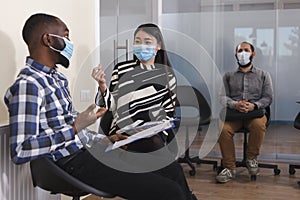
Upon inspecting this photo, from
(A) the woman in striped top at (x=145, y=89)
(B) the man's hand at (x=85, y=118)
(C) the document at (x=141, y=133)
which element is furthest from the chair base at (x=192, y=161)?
(B) the man's hand at (x=85, y=118)

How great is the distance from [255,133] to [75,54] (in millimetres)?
1827

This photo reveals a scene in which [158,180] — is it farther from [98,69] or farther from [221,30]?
[221,30]

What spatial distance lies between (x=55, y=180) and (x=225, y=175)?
2.07 m

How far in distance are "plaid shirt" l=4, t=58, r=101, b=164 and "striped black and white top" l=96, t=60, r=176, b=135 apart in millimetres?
661

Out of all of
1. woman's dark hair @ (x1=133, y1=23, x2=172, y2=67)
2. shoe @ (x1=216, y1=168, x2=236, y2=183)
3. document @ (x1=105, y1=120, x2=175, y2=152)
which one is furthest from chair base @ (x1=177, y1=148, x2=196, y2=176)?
document @ (x1=105, y1=120, x2=175, y2=152)

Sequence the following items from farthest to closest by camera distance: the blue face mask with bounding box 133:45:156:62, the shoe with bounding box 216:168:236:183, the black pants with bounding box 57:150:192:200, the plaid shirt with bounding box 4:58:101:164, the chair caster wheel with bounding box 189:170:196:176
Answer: the chair caster wheel with bounding box 189:170:196:176 < the shoe with bounding box 216:168:236:183 < the blue face mask with bounding box 133:45:156:62 < the black pants with bounding box 57:150:192:200 < the plaid shirt with bounding box 4:58:101:164

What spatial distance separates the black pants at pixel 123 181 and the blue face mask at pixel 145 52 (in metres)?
1.01

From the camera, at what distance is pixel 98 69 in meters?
2.06

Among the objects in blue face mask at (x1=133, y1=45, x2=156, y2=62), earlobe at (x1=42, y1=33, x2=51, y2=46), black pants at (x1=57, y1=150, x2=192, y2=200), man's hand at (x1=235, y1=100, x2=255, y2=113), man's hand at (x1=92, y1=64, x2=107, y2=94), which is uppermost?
earlobe at (x1=42, y1=33, x2=51, y2=46)

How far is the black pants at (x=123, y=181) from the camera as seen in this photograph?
5.68ft

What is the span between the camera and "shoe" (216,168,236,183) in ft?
11.3

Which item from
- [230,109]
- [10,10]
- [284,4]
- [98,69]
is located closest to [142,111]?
[98,69]

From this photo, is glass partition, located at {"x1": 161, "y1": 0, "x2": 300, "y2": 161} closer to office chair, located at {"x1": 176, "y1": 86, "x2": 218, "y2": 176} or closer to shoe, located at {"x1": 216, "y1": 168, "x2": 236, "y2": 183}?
office chair, located at {"x1": 176, "y1": 86, "x2": 218, "y2": 176}

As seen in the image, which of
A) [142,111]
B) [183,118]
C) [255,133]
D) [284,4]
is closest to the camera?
[142,111]
